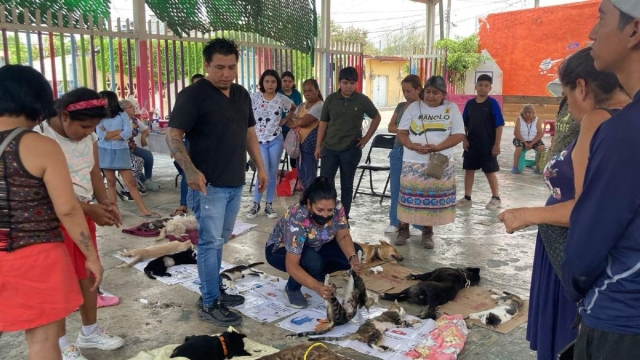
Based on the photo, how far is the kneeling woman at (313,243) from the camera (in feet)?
11.4

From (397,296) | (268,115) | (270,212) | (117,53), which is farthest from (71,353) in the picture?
(117,53)

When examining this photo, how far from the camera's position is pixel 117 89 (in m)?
8.41

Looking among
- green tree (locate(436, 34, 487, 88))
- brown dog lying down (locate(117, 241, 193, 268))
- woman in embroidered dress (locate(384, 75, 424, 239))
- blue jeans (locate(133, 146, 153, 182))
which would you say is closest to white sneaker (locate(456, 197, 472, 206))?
woman in embroidered dress (locate(384, 75, 424, 239))

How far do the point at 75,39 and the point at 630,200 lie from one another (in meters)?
8.00

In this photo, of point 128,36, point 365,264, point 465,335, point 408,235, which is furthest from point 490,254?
point 128,36

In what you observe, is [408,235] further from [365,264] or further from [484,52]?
[484,52]

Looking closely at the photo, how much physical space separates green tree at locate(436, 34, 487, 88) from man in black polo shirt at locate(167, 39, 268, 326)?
15.1 m

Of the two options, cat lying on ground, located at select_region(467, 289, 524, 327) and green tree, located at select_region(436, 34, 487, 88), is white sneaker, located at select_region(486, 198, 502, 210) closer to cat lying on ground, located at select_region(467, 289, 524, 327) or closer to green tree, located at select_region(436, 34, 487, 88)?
cat lying on ground, located at select_region(467, 289, 524, 327)

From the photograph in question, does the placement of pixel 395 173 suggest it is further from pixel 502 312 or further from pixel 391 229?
pixel 502 312

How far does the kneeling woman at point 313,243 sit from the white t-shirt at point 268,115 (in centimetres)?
275

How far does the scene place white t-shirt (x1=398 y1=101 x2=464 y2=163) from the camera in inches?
196

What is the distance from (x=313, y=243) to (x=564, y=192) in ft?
6.40

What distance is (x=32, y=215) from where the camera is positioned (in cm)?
215

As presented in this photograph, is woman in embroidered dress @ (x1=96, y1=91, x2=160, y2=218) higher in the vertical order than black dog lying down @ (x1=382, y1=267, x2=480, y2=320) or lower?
higher
